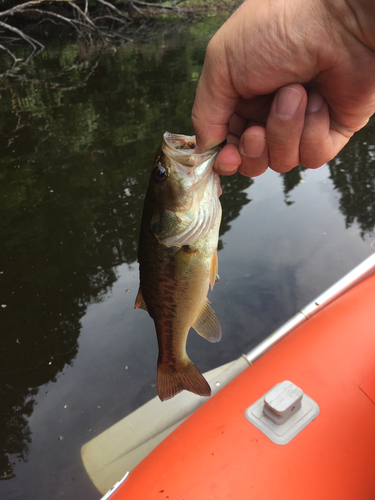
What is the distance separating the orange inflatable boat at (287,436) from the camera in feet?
5.77

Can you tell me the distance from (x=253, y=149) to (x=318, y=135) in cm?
30

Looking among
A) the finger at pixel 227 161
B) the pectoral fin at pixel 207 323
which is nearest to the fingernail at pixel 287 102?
the finger at pixel 227 161

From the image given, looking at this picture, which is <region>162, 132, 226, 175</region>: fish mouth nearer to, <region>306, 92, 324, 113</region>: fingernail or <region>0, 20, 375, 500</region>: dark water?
<region>306, 92, 324, 113</region>: fingernail

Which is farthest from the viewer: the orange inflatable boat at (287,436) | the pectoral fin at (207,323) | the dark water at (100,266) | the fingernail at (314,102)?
the dark water at (100,266)

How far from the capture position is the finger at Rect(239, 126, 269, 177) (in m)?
1.69

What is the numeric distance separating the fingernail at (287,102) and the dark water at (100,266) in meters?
2.97

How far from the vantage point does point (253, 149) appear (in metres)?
1.71

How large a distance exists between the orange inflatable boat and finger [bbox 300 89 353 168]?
3.97 feet

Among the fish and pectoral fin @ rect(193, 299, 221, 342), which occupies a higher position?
the fish

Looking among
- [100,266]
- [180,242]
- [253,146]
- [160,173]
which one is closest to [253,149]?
[253,146]

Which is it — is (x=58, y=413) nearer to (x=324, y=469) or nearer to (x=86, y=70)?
(x=324, y=469)

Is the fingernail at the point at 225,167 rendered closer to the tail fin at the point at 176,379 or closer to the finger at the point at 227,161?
the finger at the point at 227,161

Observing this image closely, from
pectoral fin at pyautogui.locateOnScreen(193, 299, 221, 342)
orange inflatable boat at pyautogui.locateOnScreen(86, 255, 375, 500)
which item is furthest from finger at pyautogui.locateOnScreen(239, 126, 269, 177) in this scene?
orange inflatable boat at pyautogui.locateOnScreen(86, 255, 375, 500)

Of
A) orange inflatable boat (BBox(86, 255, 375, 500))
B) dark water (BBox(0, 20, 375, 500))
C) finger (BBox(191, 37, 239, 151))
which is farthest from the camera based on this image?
dark water (BBox(0, 20, 375, 500))
